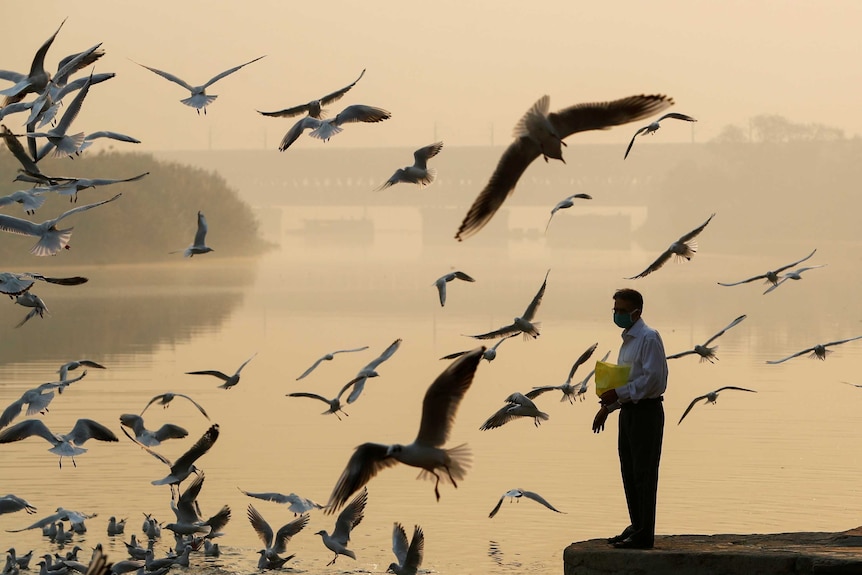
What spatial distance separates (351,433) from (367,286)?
153 feet

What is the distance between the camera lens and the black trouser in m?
11.9

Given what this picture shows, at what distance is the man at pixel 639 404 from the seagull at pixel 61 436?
5.19 m

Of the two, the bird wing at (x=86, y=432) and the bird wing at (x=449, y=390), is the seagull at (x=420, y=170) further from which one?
the bird wing at (x=449, y=390)

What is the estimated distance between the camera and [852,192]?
498 ft

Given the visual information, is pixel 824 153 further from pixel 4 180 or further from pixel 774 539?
pixel 774 539

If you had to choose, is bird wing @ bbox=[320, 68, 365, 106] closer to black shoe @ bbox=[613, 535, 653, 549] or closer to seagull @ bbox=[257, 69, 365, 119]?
seagull @ bbox=[257, 69, 365, 119]

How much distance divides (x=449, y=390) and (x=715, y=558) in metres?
3.44

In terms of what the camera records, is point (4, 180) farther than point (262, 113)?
Yes

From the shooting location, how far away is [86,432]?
1551 centimetres

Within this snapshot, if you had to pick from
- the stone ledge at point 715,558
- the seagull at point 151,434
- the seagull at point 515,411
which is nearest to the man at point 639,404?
the stone ledge at point 715,558

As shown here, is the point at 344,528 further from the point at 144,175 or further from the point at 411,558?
the point at 144,175

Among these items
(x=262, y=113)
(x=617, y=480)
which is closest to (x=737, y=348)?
(x=617, y=480)

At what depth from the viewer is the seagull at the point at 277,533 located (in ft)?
49.1

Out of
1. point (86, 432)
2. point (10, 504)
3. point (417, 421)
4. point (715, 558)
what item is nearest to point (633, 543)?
point (715, 558)
